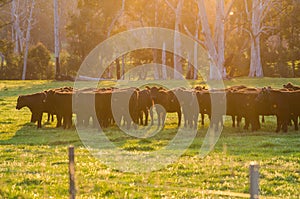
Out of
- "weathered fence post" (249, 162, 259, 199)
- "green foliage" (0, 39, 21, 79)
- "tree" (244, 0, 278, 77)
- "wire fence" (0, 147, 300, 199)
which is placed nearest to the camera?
"weathered fence post" (249, 162, 259, 199)

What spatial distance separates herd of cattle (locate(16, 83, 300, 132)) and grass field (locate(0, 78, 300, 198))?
69 cm

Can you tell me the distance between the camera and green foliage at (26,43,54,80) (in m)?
66.2

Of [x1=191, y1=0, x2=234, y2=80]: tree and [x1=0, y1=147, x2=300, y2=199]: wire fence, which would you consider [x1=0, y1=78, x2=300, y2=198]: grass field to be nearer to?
[x1=0, y1=147, x2=300, y2=199]: wire fence

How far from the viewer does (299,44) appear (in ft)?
208

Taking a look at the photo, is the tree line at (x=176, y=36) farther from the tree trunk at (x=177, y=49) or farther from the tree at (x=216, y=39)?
the tree at (x=216, y=39)

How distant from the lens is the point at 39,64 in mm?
66938

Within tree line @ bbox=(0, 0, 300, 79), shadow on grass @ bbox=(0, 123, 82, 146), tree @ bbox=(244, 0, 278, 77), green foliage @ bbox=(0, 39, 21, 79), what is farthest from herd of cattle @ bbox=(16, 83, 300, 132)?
green foliage @ bbox=(0, 39, 21, 79)

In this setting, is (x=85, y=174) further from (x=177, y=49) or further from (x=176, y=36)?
(x=177, y=49)

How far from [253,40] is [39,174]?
151 ft

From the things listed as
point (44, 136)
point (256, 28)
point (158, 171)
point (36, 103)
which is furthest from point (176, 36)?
point (158, 171)

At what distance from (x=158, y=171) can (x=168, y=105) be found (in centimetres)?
1142

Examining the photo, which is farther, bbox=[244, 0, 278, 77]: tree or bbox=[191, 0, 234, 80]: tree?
bbox=[244, 0, 278, 77]: tree

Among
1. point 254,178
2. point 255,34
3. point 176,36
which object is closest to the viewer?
point 254,178

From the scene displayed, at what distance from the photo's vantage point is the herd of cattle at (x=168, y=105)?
21188 mm
